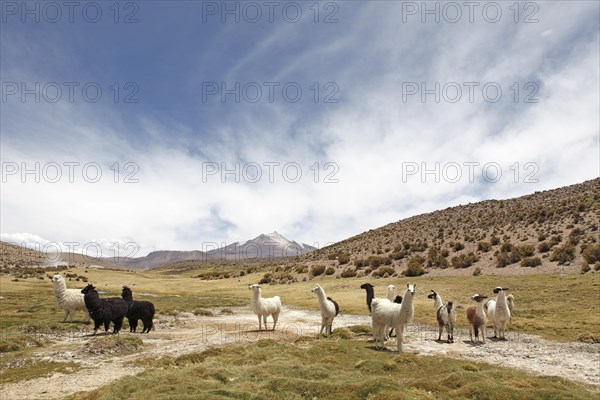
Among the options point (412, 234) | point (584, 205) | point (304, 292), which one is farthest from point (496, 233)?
point (304, 292)

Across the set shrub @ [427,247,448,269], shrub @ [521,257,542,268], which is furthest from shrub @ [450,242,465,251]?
shrub @ [521,257,542,268]

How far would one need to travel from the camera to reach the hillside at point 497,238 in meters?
44.8

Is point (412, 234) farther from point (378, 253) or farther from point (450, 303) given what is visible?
point (450, 303)

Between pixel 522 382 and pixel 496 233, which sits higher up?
pixel 496 233

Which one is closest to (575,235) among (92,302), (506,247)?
(506,247)

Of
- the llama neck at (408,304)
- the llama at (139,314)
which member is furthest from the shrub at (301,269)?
the llama neck at (408,304)

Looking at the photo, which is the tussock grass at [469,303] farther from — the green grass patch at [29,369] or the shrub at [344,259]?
the shrub at [344,259]

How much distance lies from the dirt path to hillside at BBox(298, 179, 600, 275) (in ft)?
86.9

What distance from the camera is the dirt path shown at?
11984 mm

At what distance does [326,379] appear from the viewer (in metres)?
11.8

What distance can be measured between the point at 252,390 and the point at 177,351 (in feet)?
21.0

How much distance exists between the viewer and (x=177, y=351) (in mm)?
15789

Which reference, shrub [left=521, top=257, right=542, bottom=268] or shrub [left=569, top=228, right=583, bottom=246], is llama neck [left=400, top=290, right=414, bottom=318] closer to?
shrub [left=521, top=257, right=542, bottom=268]

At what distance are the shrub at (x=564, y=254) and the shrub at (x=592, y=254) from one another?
1.45 meters
